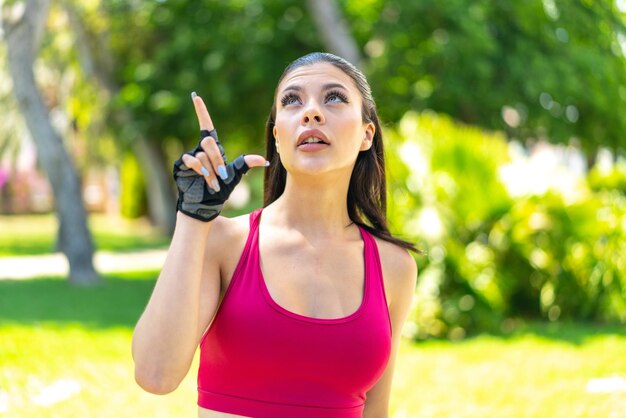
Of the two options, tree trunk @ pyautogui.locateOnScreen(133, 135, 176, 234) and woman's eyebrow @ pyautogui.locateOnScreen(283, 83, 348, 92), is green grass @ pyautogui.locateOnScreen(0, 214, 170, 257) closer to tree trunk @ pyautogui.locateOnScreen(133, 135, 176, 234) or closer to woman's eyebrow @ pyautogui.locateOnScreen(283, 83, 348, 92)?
tree trunk @ pyautogui.locateOnScreen(133, 135, 176, 234)

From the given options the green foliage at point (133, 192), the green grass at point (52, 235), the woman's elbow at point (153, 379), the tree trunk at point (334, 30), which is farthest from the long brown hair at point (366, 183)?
the green foliage at point (133, 192)

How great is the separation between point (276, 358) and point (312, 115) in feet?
2.03

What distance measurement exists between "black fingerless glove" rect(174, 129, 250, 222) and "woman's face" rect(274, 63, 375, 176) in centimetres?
29

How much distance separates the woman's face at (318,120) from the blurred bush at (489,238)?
629cm

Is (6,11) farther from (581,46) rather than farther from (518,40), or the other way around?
A: (581,46)

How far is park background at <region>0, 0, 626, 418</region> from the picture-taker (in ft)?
23.8

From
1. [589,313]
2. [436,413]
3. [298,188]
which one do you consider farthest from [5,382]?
[589,313]

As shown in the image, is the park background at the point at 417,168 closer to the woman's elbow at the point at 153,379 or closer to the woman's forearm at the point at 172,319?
the woman's forearm at the point at 172,319

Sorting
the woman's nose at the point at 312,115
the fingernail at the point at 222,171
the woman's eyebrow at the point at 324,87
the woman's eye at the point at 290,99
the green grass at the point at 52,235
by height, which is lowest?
the green grass at the point at 52,235

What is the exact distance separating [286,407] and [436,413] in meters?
4.05

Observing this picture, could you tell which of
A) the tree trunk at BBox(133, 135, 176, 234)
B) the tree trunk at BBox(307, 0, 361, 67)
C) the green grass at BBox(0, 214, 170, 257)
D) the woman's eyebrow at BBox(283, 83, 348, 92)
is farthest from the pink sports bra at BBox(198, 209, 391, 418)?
the green grass at BBox(0, 214, 170, 257)

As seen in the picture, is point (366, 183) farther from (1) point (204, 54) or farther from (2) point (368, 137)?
(1) point (204, 54)

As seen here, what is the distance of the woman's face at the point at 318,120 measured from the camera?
238 cm

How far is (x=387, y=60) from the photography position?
541 inches
